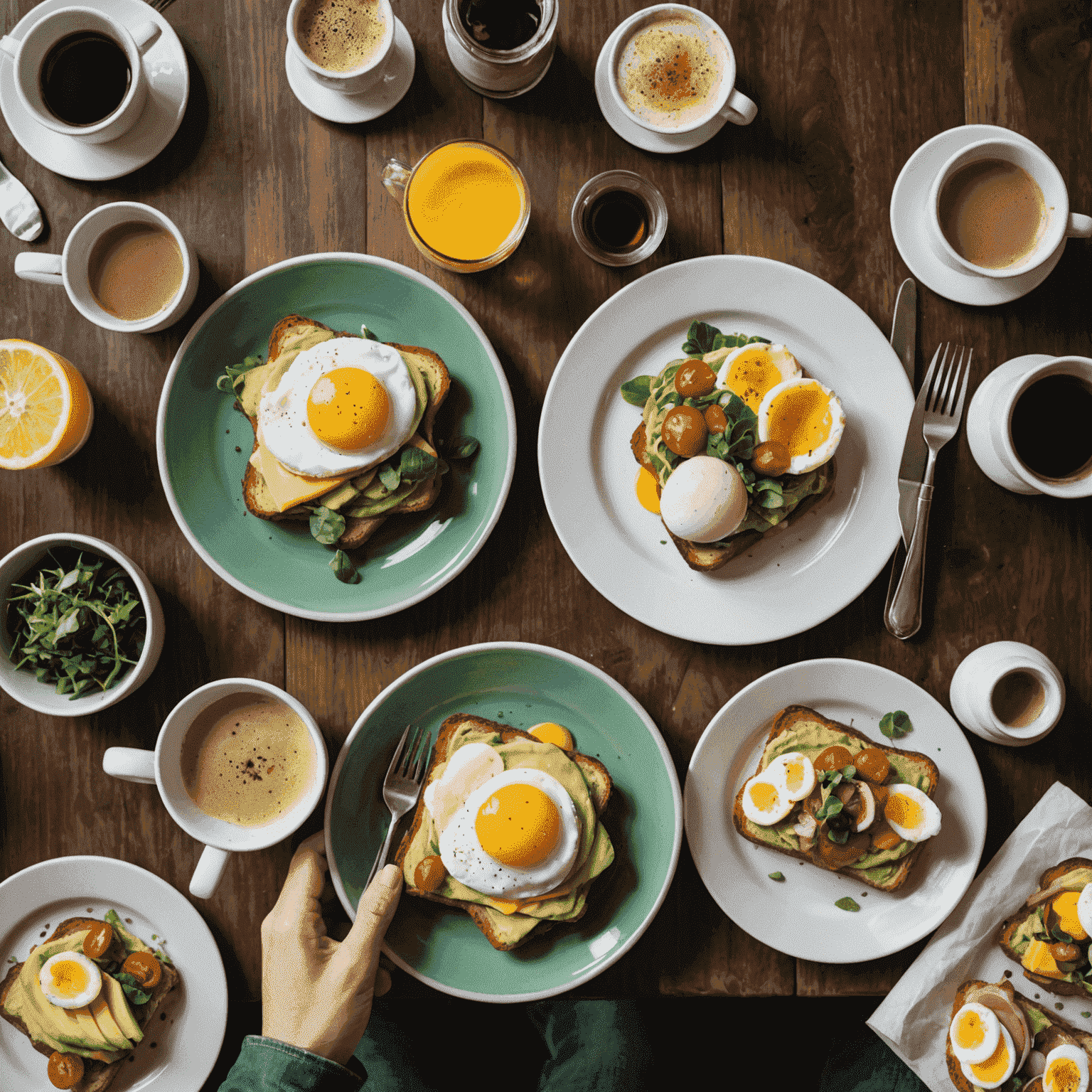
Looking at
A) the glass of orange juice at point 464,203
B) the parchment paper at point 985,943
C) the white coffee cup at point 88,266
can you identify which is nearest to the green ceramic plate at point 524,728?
the parchment paper at point 985,943

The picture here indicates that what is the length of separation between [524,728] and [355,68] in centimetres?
166

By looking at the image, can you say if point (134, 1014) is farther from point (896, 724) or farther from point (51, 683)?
point (896, 724)

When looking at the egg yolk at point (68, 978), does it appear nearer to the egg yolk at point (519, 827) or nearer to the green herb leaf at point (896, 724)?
the egg yolk at point (519, 827)

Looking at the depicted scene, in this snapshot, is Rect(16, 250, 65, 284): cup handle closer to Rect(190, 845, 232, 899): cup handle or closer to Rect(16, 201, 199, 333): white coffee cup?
Rect(16, 201, 199, 333): white coffee cup

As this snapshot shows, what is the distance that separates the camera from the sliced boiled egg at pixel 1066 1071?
71.9 inches

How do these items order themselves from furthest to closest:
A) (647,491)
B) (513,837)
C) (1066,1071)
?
1. (647,491)
2. (1066,1071)
3. (513,837)

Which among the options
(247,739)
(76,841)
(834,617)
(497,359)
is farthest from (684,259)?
(76,841)

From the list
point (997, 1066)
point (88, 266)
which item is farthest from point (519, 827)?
point (88, 266)

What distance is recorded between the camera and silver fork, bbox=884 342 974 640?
1.90 metres

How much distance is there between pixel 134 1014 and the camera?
1.87 m

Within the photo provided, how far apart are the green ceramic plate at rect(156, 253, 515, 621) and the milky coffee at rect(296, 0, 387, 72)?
485mm

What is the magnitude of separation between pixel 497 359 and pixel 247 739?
→ 1.12 m

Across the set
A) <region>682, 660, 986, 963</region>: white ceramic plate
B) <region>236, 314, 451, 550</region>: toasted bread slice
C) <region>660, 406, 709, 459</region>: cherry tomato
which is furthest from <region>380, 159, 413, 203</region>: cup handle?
<region>682, 660, 986, 963</region>: white ceramic plate

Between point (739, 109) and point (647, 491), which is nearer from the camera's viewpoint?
point (739, 109)
